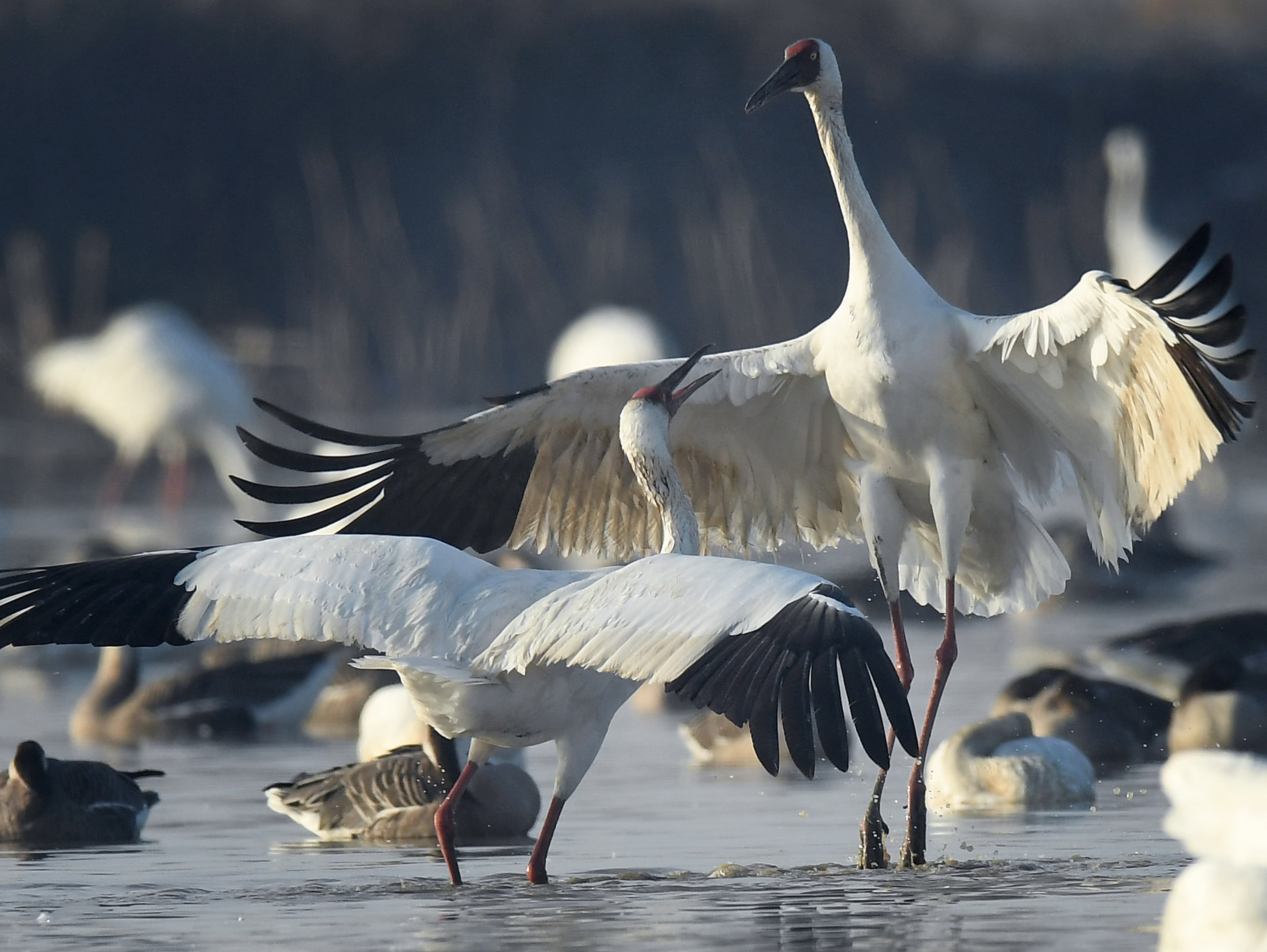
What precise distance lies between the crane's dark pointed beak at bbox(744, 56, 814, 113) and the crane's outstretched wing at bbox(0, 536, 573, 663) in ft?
6.84

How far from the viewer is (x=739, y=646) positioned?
552 centimetres

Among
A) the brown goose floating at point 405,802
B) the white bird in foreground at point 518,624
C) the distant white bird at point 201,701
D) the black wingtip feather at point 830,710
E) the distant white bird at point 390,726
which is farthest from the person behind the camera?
the distant white bird at point 201,701

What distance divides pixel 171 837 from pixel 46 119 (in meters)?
24.9

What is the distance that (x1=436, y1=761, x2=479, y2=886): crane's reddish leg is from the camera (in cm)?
665

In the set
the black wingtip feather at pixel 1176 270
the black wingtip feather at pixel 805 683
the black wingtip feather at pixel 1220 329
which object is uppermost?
the black wingtip feather at pixel 1176 270

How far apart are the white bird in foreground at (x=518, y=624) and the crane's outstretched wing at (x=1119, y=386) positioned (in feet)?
3.87

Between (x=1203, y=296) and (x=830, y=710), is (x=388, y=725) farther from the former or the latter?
(x=830, y=710)

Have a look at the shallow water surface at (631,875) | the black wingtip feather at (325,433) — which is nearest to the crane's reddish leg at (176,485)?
the shallow water surface at (631,875)

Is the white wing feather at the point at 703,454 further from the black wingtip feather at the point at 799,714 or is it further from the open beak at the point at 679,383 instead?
the black wingtip feather at the point at 799,714

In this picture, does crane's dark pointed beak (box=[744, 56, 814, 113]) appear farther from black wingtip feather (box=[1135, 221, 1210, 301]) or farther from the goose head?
the goose head

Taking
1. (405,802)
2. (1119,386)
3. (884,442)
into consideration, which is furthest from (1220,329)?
(405,802)

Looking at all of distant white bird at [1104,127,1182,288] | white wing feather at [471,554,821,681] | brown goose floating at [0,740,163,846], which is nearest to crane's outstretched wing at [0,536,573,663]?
white wing feather at [471,554,821,681]

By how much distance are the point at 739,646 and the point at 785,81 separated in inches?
113

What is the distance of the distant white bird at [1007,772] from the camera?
26.0 ft
